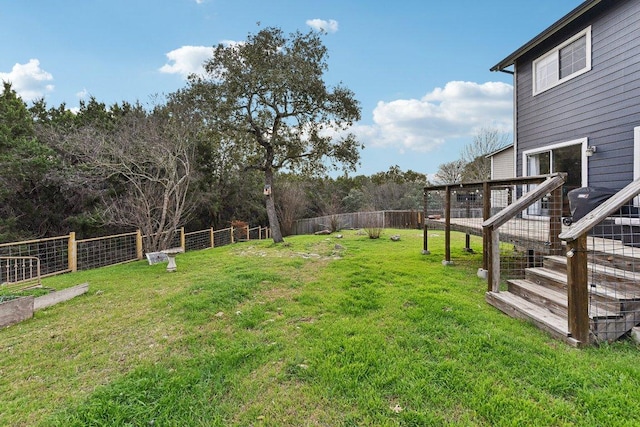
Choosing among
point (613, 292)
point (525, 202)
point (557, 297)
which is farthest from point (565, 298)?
point (525, 202)

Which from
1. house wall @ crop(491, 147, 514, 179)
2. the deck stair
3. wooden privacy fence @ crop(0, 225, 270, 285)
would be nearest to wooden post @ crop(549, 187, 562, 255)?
the deck stair

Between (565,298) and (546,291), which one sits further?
(546,291)

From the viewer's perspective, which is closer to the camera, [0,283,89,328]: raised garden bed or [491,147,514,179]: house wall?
[0,283,89,328]: raised garden bed

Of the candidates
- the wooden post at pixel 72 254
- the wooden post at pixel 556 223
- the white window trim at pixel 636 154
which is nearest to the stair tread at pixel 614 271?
the wooden post at pixel 556 223

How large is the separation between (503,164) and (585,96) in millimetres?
4028

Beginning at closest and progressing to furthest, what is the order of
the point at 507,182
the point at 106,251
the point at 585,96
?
the point at 507,182
the point at 585,96
the point at 106,251

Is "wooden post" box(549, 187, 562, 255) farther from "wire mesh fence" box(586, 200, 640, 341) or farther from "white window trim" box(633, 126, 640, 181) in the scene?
"white window trim" box(633, 126, 640, 181)

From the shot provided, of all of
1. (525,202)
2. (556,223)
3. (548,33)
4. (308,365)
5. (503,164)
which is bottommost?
(308,365)

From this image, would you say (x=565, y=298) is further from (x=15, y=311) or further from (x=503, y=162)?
(x=503, y=162)

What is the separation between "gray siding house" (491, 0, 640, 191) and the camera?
4.85 meters

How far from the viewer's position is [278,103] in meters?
11.0

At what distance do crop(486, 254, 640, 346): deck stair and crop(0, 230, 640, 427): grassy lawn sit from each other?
0.49 ft

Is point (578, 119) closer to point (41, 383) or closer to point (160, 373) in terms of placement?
point (160, 373)

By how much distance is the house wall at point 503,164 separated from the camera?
911cm
